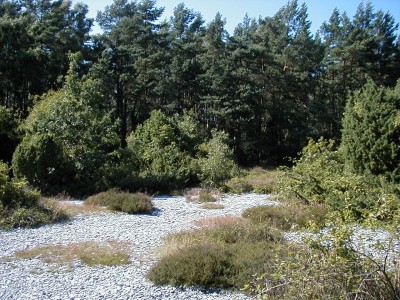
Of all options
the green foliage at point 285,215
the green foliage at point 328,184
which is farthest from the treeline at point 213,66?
the green foliage at point 285,215

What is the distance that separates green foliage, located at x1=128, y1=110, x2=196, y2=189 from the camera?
1634 cm

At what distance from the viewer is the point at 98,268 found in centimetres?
666

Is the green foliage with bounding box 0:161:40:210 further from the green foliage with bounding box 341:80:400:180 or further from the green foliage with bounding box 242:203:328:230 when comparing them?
the green foliage with bounding box 341:80:400:180

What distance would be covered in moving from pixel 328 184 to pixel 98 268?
22.0ft

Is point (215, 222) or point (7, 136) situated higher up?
point (7, 136)

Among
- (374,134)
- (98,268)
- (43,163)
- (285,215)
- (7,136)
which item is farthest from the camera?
(7,136)

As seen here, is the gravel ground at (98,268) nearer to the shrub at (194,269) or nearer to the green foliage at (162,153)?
the shrub at (194,269)

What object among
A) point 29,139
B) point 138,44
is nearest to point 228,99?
point 138,44

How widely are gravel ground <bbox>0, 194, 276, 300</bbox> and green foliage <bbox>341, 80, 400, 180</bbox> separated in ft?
14.0

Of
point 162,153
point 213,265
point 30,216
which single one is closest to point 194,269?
point 213,265

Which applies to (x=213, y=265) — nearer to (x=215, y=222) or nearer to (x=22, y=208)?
(x=215, y=222)

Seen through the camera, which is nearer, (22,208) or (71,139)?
(22,208)

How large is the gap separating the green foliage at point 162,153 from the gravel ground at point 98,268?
453 centimetres

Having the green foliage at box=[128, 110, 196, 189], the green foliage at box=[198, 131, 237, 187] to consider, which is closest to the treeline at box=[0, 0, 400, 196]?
the green foliage at box=[128, 110, 196, 189]
